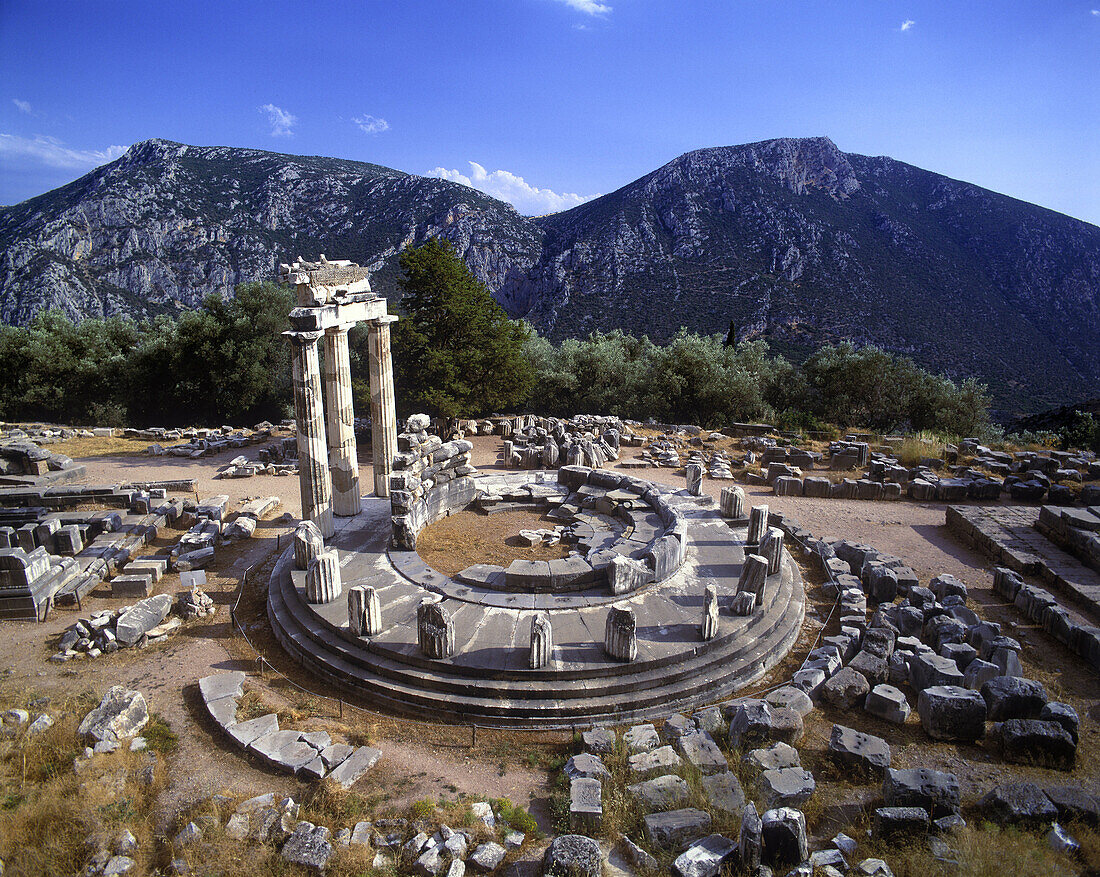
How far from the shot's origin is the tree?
954 inches

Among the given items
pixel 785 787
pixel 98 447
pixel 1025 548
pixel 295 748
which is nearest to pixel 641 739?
pixel 785 787

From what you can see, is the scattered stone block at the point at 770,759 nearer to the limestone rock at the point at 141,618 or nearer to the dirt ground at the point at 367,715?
the dirt ground at the point at 367,715

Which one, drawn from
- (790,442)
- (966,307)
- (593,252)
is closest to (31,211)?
(593,252)

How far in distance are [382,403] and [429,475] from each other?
2298 millimetres

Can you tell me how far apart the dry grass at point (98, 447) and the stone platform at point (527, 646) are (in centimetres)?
1656

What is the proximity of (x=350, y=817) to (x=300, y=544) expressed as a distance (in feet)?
20.7

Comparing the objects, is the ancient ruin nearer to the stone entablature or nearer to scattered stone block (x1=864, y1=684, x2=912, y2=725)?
the stone entablature

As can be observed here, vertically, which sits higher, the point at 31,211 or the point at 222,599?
the point at 31,211

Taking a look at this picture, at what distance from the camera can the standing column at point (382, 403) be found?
15.1 m

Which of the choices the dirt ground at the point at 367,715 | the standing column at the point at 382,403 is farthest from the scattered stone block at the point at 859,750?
the standing column at the point at 382,403

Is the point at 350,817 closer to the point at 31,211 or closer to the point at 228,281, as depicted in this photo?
the point at 228,281

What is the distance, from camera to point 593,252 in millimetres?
59750

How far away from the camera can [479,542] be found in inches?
575

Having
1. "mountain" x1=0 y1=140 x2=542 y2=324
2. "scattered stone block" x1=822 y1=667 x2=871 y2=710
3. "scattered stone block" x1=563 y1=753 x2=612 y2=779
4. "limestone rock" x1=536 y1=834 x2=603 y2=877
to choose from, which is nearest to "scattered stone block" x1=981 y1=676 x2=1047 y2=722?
"scattered stone block" x1=822 y1=667 x2=871 y2=710
